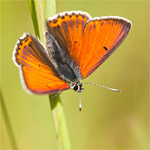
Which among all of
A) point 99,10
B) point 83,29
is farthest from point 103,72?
point 83,29

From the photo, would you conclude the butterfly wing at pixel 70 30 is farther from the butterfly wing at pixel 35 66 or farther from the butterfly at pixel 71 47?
the butterfly wing at pixel 35 66

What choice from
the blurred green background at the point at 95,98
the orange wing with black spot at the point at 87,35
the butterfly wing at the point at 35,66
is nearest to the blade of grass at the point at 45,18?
the butterfly wing at the point at 35,66

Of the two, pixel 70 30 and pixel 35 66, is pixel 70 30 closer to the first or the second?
pixel 70 30

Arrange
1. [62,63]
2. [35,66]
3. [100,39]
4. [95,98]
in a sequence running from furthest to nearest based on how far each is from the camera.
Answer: [95,98] < [62,63] < [100,39] < [35,66]

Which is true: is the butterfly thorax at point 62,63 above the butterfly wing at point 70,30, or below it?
below

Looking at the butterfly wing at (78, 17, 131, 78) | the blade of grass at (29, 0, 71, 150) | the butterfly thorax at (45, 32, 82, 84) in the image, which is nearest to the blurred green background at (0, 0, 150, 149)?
the butterfly thorax at (45, 32, 82, 84)

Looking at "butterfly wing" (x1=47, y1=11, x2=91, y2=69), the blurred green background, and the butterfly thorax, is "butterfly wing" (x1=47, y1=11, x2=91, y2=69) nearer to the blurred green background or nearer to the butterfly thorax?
the butterfly thorax

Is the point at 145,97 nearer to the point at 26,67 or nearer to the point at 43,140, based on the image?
the point at 43,140

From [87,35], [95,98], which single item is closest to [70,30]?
[87,35]
